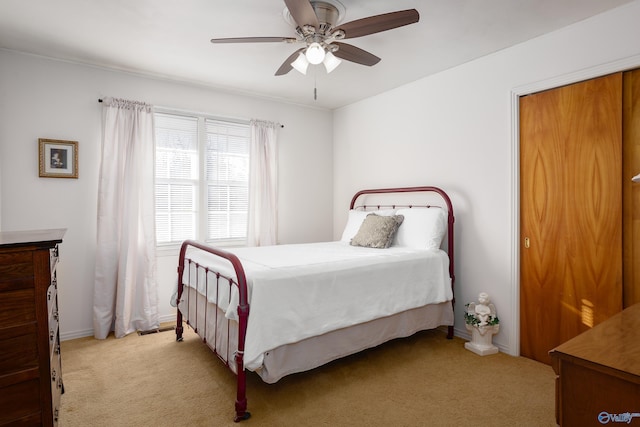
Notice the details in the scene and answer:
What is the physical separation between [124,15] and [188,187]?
1752 mm

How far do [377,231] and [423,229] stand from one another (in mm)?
413

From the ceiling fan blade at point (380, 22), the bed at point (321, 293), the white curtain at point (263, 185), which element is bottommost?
the bed at point (321, 293)

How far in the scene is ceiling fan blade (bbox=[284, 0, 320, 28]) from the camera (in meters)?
1.77

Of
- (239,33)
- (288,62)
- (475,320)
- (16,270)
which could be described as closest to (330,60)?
(288,62)

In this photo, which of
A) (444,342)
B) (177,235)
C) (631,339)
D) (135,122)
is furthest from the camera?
(177,235)

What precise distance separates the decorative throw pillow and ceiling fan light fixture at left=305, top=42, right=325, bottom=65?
63.3 inches

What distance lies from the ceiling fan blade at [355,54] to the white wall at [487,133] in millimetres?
1219

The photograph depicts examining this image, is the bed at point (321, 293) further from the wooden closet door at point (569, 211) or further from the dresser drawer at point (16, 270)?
the dresser drawer at point (16, 270)

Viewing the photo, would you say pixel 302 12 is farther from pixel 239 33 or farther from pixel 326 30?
pixel 239 33

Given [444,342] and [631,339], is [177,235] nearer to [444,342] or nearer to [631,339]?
[444,342]

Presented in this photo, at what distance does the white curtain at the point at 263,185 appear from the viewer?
159 inches

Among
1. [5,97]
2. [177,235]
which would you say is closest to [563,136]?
[177,235]

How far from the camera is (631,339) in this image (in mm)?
1063

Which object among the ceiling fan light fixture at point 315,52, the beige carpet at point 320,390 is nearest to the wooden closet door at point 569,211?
the beige carpet at point 320,390
